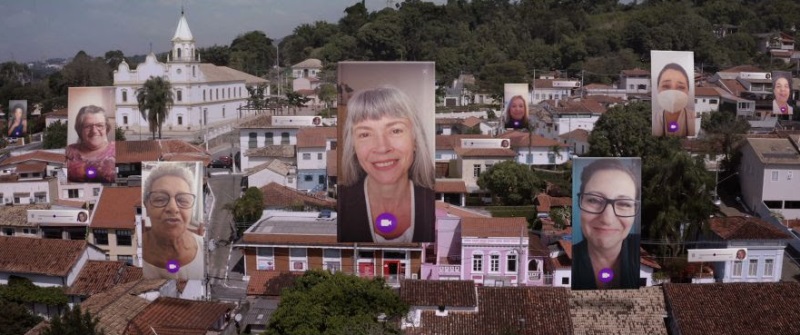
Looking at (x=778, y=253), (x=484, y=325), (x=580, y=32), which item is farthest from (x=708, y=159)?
(x=580, y=32)

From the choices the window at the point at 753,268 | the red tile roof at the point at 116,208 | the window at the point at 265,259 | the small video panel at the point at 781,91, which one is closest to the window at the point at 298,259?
the window at the point at 265,259

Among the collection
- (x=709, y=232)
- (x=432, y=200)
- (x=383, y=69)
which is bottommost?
(x=709, y=232)

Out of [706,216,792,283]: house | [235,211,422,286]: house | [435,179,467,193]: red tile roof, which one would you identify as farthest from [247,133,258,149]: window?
[706,216,792,283]: house

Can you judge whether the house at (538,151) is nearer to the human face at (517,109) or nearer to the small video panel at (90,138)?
the human face at (517,109)

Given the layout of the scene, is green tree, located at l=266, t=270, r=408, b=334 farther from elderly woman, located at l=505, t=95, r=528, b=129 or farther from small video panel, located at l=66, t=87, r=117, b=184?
elderly woman, located at l=505, t=95, r=528, b=129

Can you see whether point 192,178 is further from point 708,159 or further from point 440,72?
point 440,72
